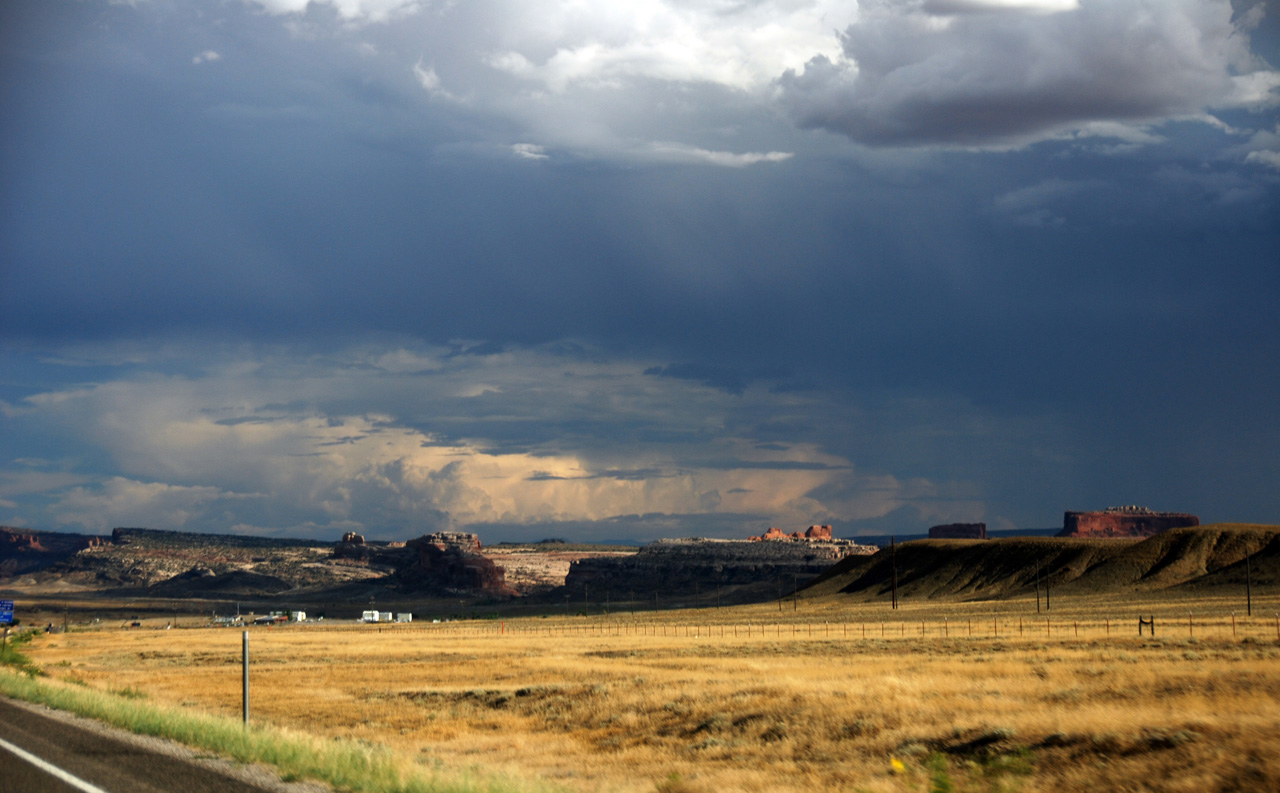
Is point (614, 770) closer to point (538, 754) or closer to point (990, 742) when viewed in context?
point (538, 754)

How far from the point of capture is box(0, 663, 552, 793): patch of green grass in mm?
14828

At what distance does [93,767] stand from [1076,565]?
167060mm

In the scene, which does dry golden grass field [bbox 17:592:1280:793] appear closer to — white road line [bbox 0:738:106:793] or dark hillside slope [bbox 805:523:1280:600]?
white road line [bbox 0:738:106:793]

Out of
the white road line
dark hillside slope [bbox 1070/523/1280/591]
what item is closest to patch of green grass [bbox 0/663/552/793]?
the white road line

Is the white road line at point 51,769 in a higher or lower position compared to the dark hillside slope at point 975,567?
higher

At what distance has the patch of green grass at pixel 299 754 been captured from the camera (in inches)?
584

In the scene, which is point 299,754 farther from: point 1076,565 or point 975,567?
point 975,567

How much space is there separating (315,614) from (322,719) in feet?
555

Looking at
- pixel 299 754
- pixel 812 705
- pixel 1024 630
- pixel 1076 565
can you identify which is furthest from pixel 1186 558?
pixel 299 754

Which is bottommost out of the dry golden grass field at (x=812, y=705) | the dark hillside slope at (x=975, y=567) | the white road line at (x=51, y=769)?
the dark hillside slope at (x=975, y=567)

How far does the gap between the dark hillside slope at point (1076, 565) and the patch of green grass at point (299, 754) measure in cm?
14300

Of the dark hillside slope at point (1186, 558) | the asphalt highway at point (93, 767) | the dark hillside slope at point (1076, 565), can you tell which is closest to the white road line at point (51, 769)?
the asphalt highway at point (93, 767)

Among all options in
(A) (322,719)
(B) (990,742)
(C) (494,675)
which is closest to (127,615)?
(C) (494,675)

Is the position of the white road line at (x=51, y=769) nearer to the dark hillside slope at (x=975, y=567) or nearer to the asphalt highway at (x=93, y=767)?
the asphalt highway at (x=93, y=767)
